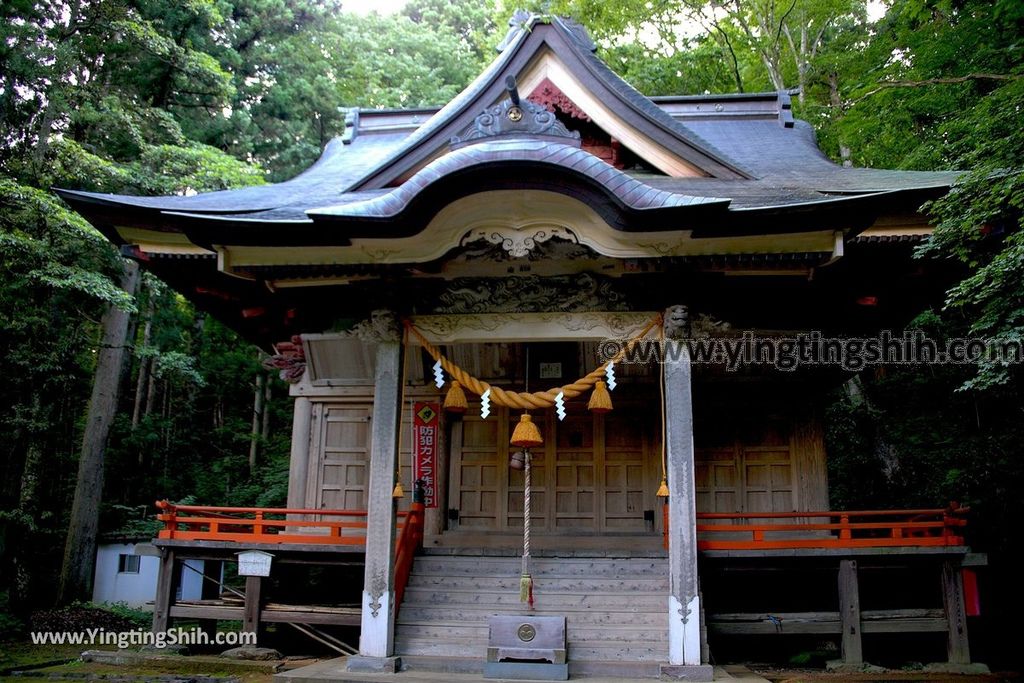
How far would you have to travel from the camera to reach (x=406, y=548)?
8.41 m

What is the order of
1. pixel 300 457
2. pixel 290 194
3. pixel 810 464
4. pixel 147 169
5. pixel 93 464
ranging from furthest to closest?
pixel 93 464 < pixel 147 169 < pixel 300 457 < pixel 810 464 < pixel 290 194

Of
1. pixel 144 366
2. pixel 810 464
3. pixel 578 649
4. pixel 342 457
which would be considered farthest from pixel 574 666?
pixel 144 366

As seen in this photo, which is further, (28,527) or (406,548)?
(28,527)

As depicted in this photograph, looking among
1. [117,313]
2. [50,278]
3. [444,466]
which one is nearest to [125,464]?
[117,313]

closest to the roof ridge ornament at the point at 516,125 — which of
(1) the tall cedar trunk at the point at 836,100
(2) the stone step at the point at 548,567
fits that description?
(2) the stone step at the point at 548,567

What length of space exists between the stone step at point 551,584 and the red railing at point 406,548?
16 centimetres

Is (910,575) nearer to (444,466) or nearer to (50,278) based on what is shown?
(444,466)

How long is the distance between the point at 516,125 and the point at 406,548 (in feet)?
16.1

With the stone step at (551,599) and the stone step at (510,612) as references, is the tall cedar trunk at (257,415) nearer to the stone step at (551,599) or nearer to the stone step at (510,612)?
the stone step at (551,599)

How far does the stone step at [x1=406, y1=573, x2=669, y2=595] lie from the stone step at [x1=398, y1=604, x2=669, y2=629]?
363 millimetres

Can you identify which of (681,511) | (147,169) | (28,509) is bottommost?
(28,509)

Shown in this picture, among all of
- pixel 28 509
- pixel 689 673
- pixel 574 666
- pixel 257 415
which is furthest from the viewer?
pixel 257 415

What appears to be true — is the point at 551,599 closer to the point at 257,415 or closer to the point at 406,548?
the point at 406,548

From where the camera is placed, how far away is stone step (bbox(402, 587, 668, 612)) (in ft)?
24.9
